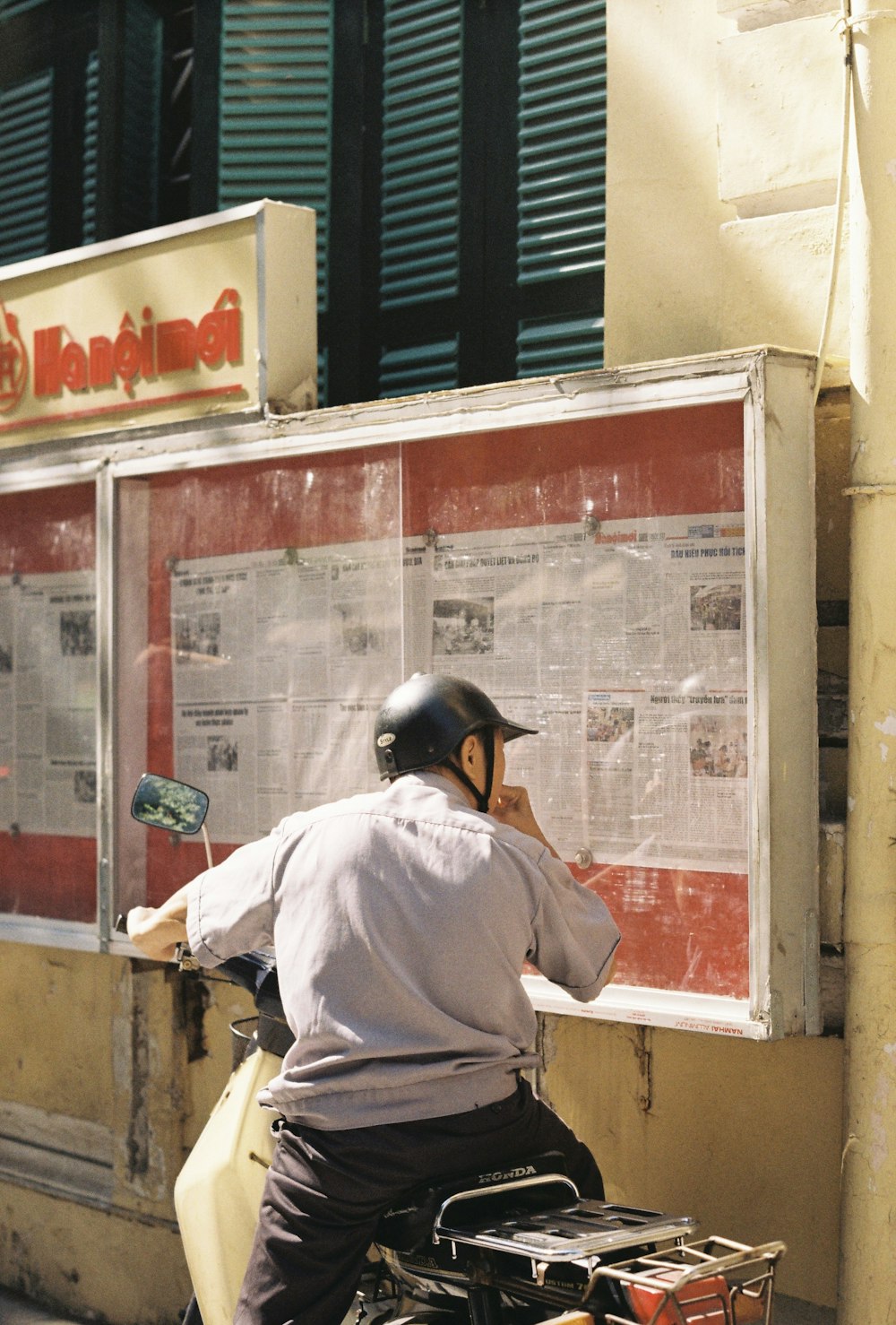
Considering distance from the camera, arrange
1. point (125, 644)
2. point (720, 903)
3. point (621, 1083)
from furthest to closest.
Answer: point (125, 644)
point (621, 1083)
point (720, 903)

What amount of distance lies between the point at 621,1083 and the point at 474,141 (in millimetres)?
2843

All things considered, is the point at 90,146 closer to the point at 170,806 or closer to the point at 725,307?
the point at 725,307

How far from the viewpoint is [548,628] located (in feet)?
10.9

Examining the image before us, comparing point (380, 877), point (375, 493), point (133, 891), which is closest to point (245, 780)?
point (133, 891)

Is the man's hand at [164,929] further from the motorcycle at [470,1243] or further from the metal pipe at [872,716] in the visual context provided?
the metal pipe at [872,716]

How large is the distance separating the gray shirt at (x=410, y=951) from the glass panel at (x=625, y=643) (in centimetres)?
68

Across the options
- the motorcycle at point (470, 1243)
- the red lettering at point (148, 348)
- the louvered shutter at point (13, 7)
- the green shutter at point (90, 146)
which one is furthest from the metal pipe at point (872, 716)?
the louvered shutter at point (13, 7)

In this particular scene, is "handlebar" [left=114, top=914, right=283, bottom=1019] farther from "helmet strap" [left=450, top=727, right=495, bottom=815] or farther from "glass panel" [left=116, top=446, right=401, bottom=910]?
"glass panel" [left=116, top=446, right=401, bottom=910]

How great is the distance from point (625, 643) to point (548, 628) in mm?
213

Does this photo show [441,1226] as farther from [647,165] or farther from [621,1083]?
[647,165]

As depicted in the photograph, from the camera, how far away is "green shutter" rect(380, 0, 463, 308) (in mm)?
4559

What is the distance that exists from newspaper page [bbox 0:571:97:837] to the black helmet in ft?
6.62

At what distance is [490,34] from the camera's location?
4.48m

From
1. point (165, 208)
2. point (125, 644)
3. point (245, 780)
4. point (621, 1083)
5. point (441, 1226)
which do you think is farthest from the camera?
point (165, 208)
